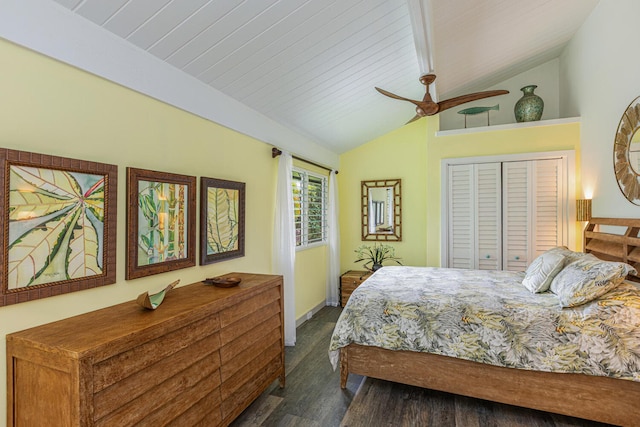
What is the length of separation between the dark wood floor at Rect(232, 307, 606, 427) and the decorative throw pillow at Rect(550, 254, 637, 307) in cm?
84

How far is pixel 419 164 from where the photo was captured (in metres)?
4.81

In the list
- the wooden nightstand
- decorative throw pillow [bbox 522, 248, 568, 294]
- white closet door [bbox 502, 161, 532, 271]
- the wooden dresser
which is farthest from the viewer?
the wooden nightstand

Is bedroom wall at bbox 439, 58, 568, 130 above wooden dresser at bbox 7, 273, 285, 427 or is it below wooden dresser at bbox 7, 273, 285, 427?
above

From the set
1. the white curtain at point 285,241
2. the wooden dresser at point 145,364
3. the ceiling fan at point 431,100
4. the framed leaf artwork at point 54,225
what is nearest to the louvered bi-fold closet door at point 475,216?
the ceiling fan at point 431,100

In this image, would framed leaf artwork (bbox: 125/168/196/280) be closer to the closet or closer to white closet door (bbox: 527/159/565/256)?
the closet

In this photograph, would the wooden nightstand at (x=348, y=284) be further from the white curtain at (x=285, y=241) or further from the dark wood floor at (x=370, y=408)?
the dark wood floor at (x=370, y=408)

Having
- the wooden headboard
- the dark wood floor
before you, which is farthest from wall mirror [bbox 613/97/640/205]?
the dark wood floor

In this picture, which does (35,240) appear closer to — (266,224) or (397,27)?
(266,224)

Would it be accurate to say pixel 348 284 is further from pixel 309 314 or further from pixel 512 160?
pixel 512 160

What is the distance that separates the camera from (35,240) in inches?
56.1

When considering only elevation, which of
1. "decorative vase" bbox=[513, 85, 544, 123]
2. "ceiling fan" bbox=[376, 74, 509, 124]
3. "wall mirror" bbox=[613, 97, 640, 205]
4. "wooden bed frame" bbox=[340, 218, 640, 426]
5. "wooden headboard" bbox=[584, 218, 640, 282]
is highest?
"decorative vase" bbox=[513, 85, 544, 123]

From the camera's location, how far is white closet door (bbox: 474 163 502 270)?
3984 millimetres

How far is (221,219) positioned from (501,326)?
2.22m

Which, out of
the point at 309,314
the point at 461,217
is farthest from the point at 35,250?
the point at 461,217
